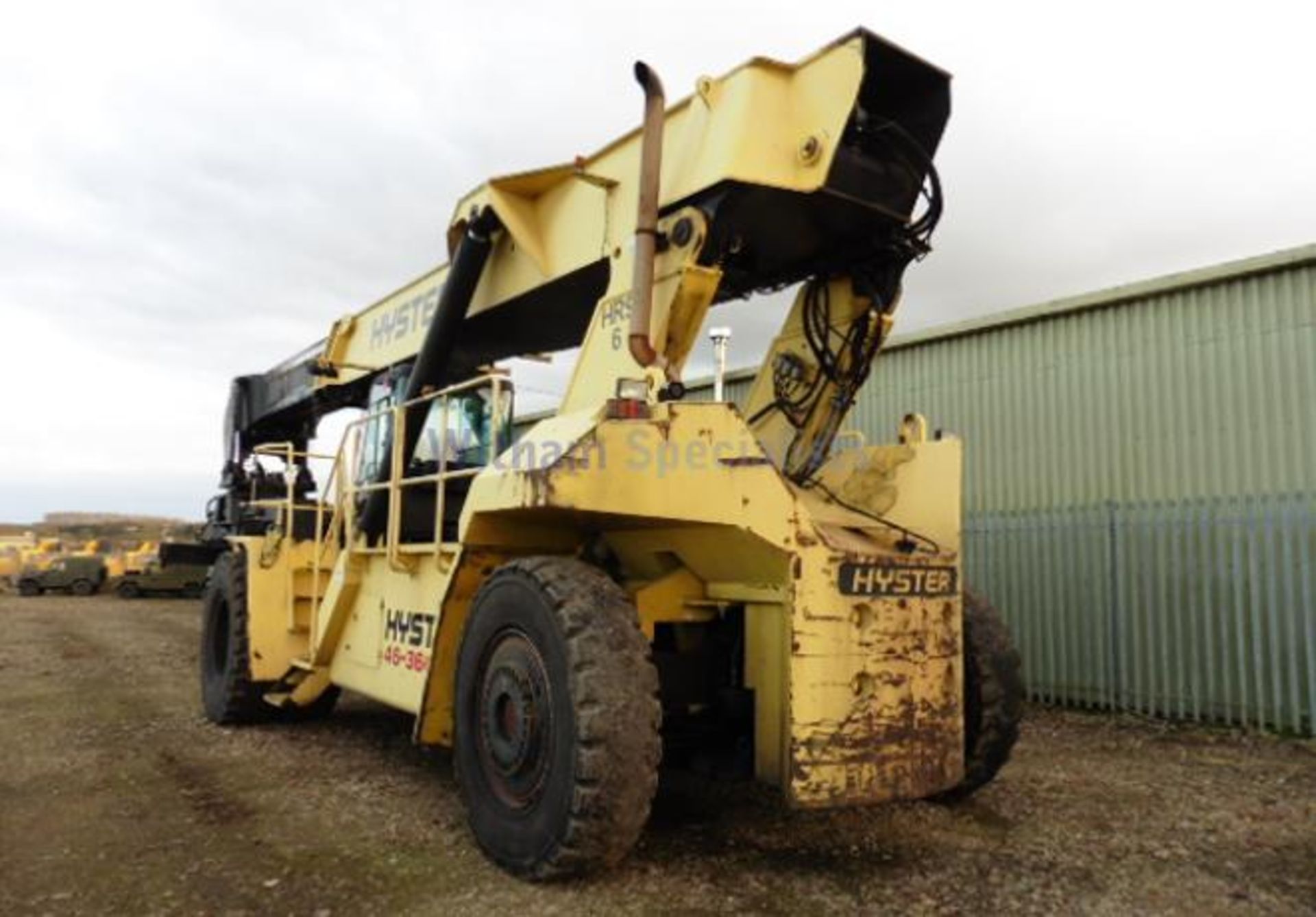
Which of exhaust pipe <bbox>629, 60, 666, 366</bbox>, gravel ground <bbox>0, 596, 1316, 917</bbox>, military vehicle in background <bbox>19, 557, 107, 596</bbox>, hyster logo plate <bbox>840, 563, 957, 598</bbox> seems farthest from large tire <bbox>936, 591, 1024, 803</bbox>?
military vehicle in background <bbox>19, 557, 107, 596</bbox>

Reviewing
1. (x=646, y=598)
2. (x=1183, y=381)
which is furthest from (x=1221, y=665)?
(x=646, y=598)

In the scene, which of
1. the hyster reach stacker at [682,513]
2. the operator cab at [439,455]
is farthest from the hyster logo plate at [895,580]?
the operator cab at [439,455]

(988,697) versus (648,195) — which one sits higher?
(648,195)

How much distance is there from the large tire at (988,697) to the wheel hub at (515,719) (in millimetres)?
2092

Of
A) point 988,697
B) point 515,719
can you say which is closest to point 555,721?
point 515,719

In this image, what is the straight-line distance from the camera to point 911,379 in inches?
425

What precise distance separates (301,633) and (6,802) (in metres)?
2.53

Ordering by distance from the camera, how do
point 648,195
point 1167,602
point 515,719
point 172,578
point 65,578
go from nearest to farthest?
point 515,719, point 648,195, point 1167,602, point 172,578, point 65,578

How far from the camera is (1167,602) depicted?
8.52 meters

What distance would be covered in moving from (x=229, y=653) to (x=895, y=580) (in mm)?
5800

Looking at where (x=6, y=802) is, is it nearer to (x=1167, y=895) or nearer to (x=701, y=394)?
(x=1167, y=895)

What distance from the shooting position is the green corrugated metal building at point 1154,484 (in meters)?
7.93

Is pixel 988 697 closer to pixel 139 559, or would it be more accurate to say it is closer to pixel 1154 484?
pixel 1154 484

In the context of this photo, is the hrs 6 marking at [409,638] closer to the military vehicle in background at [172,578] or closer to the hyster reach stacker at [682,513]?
the hyster reach stacker at [682,513]
